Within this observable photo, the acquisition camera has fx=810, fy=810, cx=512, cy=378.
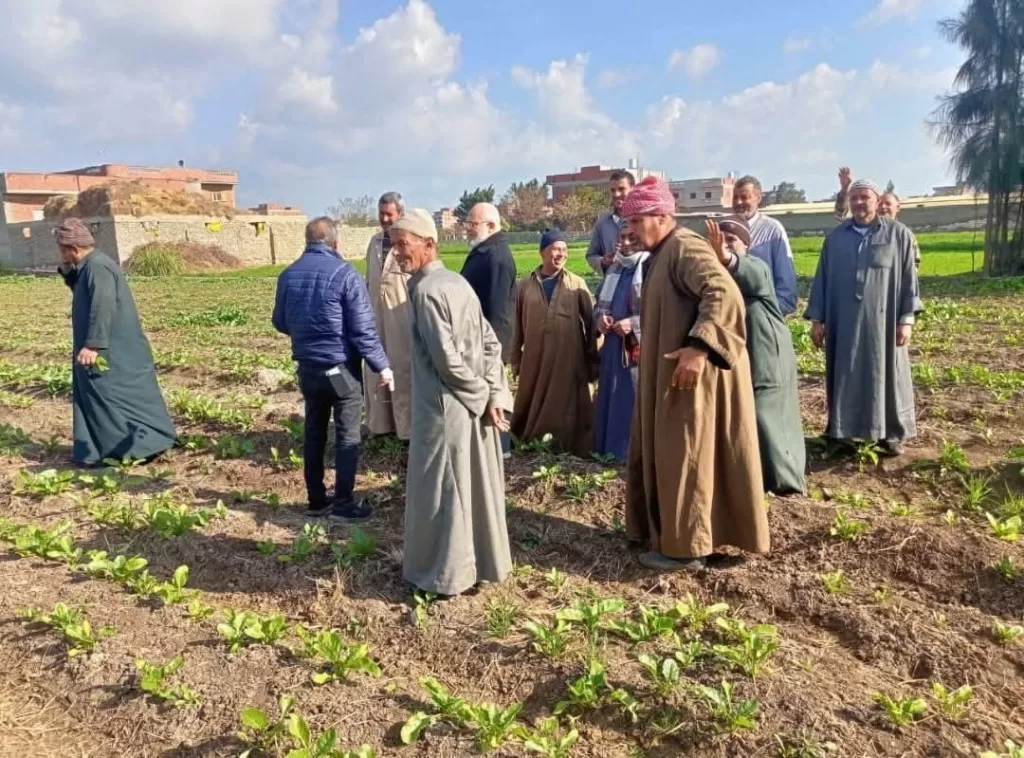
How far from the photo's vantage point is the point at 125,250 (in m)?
36.8

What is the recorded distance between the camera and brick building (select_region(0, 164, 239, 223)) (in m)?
51.1

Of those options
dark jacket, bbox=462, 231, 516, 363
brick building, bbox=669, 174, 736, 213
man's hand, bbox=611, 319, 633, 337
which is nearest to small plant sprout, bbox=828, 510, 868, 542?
man's hand, bbox=611, 319, 633, 337

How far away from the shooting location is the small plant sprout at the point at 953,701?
2926 millimetres

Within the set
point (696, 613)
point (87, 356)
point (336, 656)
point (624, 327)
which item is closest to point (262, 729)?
point (336, 656)

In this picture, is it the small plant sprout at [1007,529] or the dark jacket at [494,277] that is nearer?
the small plant sprout at [1007,529]

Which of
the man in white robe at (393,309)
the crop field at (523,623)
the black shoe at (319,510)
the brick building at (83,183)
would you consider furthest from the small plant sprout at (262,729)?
the brick building at (83,183)

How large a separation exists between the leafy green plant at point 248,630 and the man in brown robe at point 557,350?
2.81 meters

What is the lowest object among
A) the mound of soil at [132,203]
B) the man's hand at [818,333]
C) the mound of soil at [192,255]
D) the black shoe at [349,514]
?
the black shoe at [349,514]

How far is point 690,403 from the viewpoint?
3.87m

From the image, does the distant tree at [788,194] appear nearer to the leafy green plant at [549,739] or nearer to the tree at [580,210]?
the tree at [580,210]

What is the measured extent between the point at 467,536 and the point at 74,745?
176cm

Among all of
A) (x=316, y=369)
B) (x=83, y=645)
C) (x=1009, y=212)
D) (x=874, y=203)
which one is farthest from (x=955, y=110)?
(x=83, y=645)

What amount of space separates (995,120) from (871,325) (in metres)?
21.3

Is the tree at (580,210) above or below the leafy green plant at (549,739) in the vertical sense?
above
